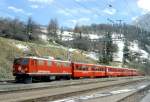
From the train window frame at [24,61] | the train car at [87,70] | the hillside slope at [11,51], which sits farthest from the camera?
the hillside slope at [11,51]

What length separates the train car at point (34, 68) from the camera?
44.2 metres

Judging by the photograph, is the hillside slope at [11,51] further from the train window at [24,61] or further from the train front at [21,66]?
the train window at [24,61]

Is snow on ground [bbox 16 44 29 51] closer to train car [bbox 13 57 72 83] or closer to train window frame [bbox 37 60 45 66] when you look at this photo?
train car [bbox 13 57 72 83]

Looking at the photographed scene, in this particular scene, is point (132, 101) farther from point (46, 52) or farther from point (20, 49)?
point (46, 52)

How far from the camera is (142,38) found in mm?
75750

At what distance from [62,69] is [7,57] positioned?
16164 mm

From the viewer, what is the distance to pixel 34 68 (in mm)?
44875

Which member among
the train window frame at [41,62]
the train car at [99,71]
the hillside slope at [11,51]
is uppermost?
the hillside slope at [11,51]

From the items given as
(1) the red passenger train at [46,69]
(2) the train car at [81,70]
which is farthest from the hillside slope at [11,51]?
(2) the train car at [81,70]

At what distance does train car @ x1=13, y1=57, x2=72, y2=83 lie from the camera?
4416 centimetres

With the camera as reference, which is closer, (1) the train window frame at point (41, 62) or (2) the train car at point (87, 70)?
(1) the train window frame at point (41, 62)

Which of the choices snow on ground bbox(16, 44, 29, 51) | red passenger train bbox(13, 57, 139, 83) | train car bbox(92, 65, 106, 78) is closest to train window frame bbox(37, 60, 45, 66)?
red passenger train bbox(13, 57, 139, 83)

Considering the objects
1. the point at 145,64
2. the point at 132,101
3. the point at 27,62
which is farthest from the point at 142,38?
the point at 145,64

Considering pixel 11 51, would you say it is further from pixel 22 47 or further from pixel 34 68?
pixel 34 68
